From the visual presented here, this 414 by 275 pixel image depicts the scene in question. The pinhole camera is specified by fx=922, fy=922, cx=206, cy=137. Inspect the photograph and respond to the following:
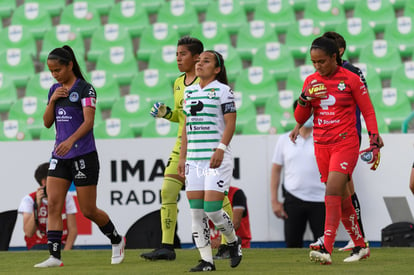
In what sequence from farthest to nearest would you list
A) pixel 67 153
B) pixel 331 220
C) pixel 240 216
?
1. pixel 240 216
2. pixel 67 153
3. pixel 331 220

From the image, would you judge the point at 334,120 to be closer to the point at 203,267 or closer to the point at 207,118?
the point at 207,118

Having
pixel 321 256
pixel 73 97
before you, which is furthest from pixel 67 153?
pixel 321 256

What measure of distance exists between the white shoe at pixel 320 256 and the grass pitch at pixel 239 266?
52mm

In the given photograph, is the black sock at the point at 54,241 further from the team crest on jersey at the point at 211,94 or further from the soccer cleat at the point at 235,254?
the team crest on jersey at the point at 211,94

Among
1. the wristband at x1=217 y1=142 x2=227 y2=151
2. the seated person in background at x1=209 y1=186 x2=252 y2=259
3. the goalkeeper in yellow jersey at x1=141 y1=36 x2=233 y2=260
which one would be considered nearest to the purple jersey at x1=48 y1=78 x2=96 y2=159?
the goalkeeper in yellow jersey at x1=141 y1=36 x2=233 y2=260

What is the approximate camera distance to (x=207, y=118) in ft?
21.5

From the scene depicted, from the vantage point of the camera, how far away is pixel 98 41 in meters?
14.2

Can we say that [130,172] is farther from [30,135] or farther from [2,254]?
[30,135]

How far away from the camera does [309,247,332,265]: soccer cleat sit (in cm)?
675

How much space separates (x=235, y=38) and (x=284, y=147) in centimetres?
518

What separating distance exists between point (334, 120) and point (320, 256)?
1.04 metres

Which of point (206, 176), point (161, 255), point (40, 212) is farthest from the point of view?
point (40, 212)

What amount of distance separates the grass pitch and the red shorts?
73cm

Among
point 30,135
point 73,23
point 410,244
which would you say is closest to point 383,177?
point 410,244
